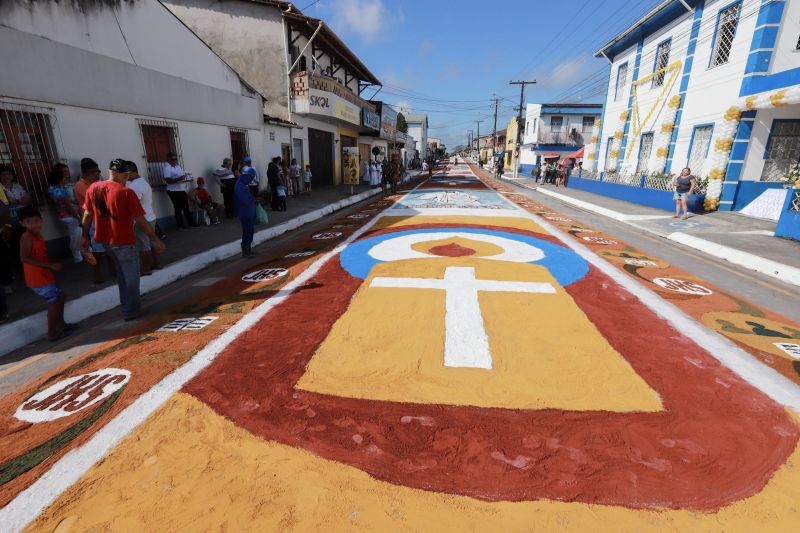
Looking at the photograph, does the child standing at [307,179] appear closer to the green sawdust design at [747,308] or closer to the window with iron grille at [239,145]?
the window with iron grille at [239,145]

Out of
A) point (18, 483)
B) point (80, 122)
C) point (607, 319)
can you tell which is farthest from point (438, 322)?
point (80, 122)

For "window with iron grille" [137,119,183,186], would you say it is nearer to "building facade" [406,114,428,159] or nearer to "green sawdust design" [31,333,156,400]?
"green sawdust design" [31,333,156,400]

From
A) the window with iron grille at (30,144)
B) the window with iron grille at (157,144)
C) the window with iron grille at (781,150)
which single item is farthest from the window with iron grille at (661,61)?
the window with iron grille at (30,144)

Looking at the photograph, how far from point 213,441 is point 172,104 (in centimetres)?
962

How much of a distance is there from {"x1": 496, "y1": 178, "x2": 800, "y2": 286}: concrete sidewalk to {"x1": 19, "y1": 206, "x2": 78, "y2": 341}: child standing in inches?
406

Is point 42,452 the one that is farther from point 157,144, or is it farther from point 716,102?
point 716,102

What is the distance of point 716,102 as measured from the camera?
1406 cm

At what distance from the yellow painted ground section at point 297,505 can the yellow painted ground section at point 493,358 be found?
2.59ft

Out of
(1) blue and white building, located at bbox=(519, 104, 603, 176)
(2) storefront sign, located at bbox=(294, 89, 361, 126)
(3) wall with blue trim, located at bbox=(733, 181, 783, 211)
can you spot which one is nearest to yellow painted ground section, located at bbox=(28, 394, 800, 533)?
(3) wall with blue trim, located at bbox=(733, 181, 783, 211)

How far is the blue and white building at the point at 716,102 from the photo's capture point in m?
12.0

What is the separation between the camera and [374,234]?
9422 mm

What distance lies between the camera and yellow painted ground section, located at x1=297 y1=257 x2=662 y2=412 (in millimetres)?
3091

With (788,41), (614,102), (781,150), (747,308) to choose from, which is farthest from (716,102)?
(747,308)

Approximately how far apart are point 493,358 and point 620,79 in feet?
82.4
